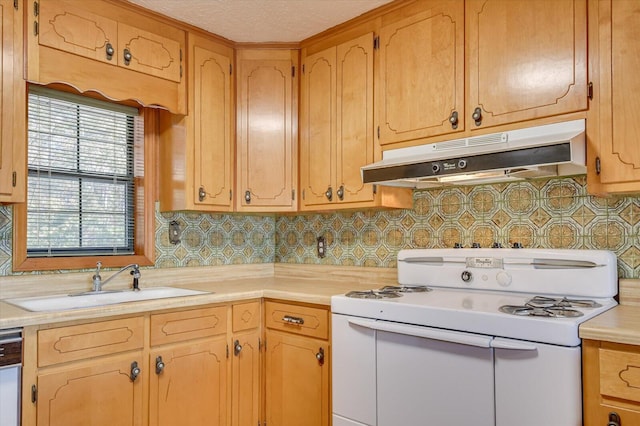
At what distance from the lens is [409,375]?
191 cm

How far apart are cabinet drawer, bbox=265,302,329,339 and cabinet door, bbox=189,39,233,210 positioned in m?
0.73

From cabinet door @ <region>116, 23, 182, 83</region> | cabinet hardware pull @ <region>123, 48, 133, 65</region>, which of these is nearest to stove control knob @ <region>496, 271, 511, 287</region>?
cabinet door @ <region>116, 23, 182, 83</region>

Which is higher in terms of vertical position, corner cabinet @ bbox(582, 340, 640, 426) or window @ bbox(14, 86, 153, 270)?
window @ bbox(14, 86, 153, 270)

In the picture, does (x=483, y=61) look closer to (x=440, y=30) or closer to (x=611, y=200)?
(x=440, y=30)

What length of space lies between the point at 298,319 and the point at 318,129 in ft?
3.73

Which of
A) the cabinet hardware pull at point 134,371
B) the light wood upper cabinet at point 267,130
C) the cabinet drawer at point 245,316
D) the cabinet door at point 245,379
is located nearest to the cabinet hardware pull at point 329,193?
the light wood upper cabinet at point 267,130

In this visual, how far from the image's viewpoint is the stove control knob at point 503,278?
2.21 m

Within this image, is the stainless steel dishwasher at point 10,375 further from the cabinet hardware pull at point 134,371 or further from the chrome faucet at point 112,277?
the chrome faucet at point 112,277

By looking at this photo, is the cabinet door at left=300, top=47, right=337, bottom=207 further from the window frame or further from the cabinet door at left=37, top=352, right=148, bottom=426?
the cabinet door at left=37, top=352, right=148, bottom=426

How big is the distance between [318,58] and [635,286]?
6.66ft

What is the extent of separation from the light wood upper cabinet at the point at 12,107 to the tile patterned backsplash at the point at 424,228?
0.31m

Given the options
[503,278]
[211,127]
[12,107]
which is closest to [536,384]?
[503,278]

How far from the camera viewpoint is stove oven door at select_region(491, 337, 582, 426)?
4.98ft

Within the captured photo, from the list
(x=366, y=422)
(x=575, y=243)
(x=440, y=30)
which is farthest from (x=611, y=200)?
(x=366, y=422)
